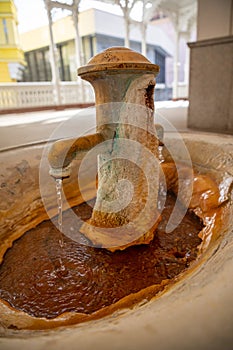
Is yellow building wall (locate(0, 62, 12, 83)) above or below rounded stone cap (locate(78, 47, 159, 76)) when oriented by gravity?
above

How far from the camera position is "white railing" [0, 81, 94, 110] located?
7387 mm

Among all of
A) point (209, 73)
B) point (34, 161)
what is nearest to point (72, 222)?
point (34, 161)

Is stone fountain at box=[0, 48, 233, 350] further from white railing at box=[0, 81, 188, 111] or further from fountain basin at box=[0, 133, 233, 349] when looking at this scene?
white railing at box=[0, 81, 188, 111]

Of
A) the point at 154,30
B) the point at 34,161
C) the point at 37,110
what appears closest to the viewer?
the point at 34,161

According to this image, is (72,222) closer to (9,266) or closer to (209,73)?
(9,266)

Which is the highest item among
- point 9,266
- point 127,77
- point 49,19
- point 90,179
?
point 49,19

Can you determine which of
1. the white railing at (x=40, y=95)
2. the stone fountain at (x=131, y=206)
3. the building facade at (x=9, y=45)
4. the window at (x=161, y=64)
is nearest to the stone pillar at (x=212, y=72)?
the stone fountain at (x=131, y=206)

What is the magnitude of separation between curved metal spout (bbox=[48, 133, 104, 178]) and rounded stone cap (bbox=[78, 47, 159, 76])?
34 cm

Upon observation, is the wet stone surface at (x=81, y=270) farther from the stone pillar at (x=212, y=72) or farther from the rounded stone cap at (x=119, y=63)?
the stone pillar at (x=212, y=72)

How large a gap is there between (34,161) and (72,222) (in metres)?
0.64

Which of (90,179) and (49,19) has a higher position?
(49,19)

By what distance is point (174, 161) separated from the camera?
2246 millimetres

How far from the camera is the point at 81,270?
126 centimetres

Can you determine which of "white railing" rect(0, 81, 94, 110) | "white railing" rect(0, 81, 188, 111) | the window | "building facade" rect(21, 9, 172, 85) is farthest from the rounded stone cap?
the window
